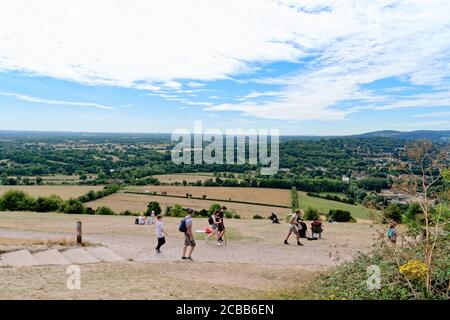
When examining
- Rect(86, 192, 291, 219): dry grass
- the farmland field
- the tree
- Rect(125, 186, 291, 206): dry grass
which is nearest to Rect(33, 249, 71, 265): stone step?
the tree

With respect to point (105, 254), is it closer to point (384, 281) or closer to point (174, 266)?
point (174, 266)

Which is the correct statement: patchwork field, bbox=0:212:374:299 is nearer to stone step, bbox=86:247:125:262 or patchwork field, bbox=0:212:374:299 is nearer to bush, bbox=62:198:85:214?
stone step, bbox=86:247:125:262

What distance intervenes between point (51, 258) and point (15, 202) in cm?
2144

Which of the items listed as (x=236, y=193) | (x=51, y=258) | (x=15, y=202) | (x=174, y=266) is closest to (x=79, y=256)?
(x=51, y=258)

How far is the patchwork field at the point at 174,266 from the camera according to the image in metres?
8.20

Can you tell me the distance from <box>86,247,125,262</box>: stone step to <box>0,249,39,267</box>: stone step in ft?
6.12

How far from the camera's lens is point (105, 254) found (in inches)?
483

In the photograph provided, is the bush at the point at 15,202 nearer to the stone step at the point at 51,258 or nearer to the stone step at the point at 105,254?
the stone step at the point at 105,254

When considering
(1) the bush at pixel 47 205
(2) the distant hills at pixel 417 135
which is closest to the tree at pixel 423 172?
(2) the distant hills at pixel 417 135

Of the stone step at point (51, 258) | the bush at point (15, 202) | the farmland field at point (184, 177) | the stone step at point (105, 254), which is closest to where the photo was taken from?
the stone step at point (51, 258)

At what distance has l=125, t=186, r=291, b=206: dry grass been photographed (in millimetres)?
50438

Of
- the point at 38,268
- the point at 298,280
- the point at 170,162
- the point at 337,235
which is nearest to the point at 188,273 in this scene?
the point at 298,280

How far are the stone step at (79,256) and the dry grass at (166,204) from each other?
27.5m

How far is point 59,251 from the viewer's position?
11.9 metres
